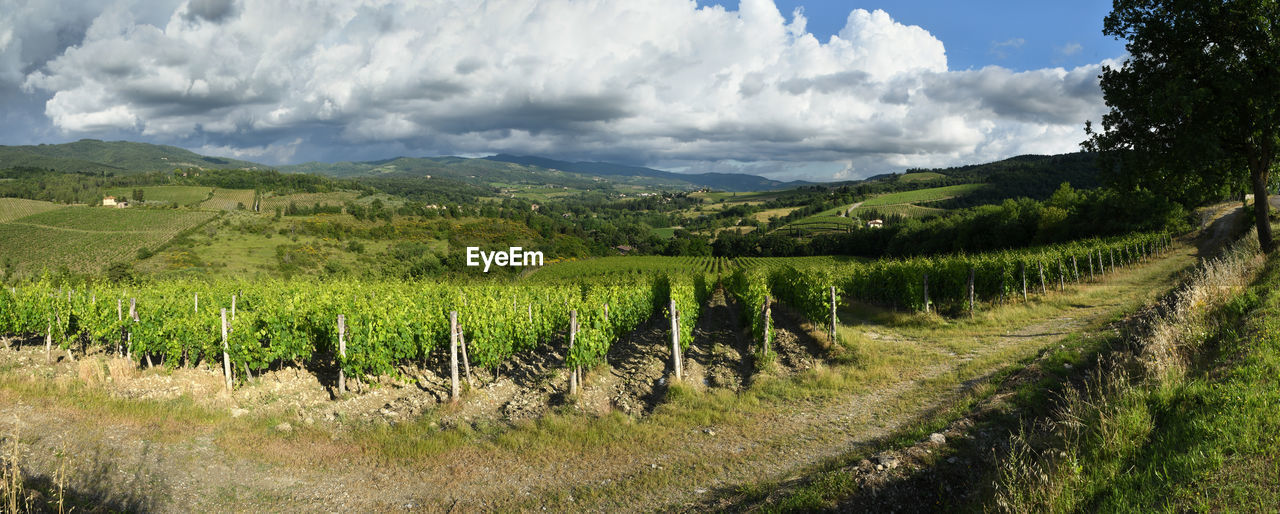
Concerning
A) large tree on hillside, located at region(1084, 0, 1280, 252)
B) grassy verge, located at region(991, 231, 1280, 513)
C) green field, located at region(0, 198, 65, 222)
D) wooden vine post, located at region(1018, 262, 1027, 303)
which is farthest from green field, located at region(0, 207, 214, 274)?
large tree on hillside, located at region(1084, 0, 1280, 252)

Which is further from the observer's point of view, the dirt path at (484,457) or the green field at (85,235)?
the green field at (85,235)

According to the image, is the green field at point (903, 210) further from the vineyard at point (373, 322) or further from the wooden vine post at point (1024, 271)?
the vineyard at point (373, 322)

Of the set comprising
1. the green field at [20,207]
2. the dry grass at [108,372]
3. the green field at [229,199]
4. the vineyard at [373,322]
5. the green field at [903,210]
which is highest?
the green field at [229,199]

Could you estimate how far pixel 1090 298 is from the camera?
19.1 meters

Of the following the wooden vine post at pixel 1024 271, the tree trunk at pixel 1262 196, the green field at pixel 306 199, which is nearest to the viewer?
the tree trunk at pixel 1262 196

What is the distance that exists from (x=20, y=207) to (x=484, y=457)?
133240 millimetres

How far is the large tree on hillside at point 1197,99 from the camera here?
41.6ft

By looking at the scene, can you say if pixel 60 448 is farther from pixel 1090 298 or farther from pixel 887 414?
pixel 1090 298

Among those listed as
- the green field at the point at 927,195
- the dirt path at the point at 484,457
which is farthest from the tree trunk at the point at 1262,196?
the green field at the point at 927,195

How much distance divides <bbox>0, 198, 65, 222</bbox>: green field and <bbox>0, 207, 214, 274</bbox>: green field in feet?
9.73

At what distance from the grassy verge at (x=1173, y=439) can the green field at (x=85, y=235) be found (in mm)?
93358

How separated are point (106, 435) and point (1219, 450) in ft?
49.8

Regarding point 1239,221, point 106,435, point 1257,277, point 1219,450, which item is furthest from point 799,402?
point 1239,221

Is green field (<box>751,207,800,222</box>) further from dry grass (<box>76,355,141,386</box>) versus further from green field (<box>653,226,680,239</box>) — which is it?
dry grass (<box>76,355,141,386</box>)
